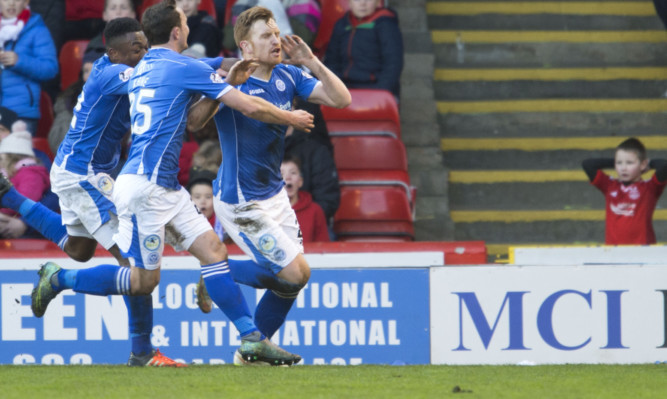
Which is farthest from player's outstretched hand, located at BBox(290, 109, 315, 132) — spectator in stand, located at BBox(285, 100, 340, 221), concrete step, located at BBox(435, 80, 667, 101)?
concrete step, located at BBox(435, 80, 667, 101)

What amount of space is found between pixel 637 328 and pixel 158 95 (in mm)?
3248

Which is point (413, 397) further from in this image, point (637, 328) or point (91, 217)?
point (637, 328)

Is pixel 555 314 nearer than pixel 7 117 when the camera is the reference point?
Yes

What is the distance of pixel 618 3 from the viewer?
1162cm

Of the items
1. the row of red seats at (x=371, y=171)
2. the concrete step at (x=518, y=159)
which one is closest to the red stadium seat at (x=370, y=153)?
the row of red seats at (x=371, y=171)

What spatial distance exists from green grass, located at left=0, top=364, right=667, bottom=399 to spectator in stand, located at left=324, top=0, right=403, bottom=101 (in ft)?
13.6

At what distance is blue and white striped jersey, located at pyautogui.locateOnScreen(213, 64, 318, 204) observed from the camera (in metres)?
5.82

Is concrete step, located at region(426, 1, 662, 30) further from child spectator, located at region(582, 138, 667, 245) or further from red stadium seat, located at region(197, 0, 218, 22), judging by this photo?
child spectator, located at region(582, 138, 667, 245)

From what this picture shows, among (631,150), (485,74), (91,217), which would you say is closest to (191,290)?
(91,217)

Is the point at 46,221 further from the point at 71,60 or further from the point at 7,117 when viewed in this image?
the point at 71,60

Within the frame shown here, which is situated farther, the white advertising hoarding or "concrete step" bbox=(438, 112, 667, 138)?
"concrete step" bbox=(438, 112, 667, 138)

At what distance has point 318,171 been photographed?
337 inches

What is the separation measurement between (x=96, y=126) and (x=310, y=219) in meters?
2.34

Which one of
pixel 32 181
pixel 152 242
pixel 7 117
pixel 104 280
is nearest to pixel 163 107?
pixel 152 242
